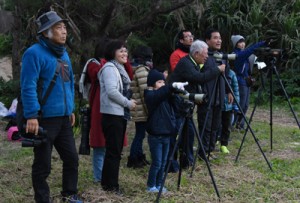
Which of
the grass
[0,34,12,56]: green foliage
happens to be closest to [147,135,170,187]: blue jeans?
the grass

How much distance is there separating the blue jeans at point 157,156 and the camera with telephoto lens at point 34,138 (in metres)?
1.13

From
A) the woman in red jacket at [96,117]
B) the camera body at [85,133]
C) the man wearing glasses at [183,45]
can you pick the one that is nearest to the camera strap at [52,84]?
the woman in red jacket at [96,117]

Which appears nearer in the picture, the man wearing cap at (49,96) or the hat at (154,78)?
the man wearing cap at (49,96)

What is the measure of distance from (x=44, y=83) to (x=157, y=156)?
4.35 feet

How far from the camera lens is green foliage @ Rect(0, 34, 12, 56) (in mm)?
14570

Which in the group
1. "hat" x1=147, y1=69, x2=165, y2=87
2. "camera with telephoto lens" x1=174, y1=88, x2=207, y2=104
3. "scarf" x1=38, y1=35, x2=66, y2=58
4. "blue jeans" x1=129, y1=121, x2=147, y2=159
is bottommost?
"blue jeans" x1=129, y1=121, x2=147, y2=159

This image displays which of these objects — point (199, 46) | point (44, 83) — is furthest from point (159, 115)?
point (44, 83)

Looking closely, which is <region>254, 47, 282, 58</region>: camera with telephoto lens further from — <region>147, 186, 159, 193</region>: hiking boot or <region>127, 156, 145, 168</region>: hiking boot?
<region>147, 186, 159, 193</region>: hiking boot

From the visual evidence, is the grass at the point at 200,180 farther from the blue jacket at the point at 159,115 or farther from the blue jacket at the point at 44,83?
Answer: the blue jacket at the point at 44,83

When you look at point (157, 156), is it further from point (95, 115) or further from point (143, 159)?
point (143, 159)

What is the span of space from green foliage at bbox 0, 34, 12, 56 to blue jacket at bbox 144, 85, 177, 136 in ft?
37.0

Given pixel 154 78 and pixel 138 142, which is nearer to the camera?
pixel 154 78

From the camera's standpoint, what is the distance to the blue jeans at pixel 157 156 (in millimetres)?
4297

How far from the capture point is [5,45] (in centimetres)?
1465
